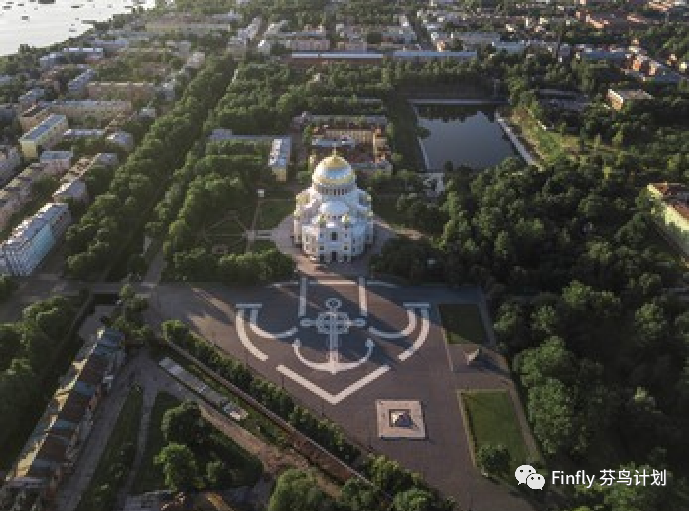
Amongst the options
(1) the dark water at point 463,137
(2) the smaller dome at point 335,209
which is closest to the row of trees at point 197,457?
(2) the smaller dome at point 335,209

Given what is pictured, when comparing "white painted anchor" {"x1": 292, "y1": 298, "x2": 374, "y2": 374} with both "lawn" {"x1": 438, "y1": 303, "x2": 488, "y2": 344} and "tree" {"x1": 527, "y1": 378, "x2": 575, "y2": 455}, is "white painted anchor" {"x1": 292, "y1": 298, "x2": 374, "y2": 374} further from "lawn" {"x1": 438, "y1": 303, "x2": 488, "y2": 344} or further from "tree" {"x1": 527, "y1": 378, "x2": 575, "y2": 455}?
"tree" {"x1": 527, "y1": 378, "x2": 575, "y2": 455}

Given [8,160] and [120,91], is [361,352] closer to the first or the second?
[8,160]

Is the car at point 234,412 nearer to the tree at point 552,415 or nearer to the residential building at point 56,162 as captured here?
the tree at point 552,415

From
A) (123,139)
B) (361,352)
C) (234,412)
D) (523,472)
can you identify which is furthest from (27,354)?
(123,139)

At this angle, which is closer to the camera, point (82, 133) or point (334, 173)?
point (334, 173)

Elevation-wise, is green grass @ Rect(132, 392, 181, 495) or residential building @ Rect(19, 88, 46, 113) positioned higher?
residential building @ Rect(19, 88, 46, 113)

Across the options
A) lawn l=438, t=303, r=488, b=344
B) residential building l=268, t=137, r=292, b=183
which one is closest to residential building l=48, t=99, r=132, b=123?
residential building l=268, t=137, r=292, b=183
